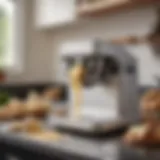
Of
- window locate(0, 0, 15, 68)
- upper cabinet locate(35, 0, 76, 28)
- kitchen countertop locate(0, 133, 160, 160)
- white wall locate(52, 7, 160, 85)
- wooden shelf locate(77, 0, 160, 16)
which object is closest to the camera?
kitchen countertop locate(0, 133, 160, 160)

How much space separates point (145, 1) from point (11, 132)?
88 centimetres

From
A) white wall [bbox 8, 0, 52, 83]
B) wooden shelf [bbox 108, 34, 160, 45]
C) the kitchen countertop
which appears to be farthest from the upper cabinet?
the kitchen countertop

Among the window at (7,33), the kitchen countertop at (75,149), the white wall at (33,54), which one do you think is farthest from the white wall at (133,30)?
the kitchen countertop at (75,149)

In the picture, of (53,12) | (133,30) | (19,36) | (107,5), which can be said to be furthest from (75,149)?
(19,36)

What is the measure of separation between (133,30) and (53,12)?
56 cm

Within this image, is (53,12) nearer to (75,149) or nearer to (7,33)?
(7,33)

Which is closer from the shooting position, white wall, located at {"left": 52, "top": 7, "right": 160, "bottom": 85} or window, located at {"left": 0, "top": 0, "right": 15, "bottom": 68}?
white wall, located at {"left": 52, "top": 7, "right": 160, "bottom": 85}

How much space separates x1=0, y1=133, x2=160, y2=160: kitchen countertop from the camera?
46.6 inches

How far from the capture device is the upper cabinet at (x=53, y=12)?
2.32 m

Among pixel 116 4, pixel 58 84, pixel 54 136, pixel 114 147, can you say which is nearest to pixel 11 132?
pixel 54 136

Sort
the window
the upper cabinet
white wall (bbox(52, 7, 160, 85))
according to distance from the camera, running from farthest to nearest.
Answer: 1. the window
2. the upper cabinet
3. white wall (bbox(52, 7, 160, 85))

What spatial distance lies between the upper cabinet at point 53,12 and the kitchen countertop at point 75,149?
0.98m

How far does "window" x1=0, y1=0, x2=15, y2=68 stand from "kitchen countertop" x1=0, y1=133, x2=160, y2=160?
1.31m

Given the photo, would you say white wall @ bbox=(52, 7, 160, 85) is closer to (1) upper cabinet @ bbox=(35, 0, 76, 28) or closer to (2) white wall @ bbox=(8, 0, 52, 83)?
(1) upper cabinet @ bbox=(35, 0, 76, 28)
